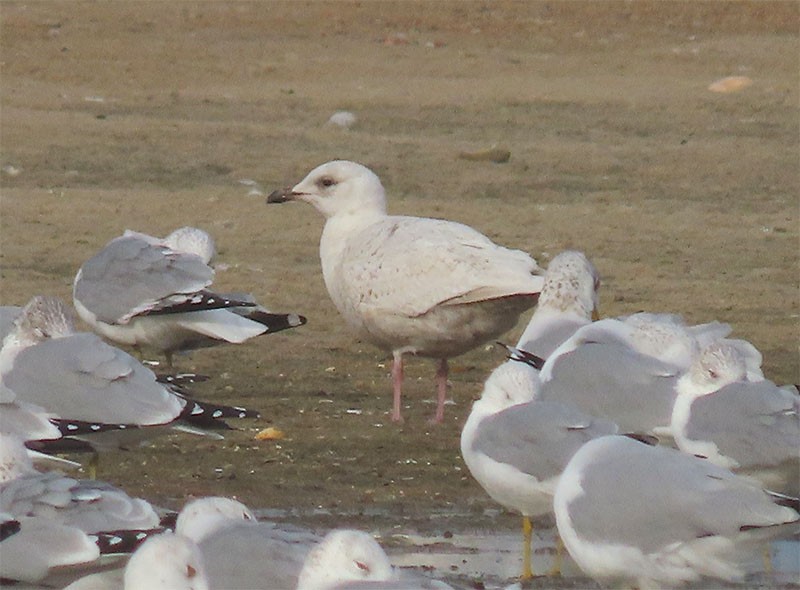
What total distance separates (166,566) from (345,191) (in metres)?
5.16

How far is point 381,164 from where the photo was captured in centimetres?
1492

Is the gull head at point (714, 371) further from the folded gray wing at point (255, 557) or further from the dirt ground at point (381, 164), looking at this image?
the folded gray wing at point (255, 557)

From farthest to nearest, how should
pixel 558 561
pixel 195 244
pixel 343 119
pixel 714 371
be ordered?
pixel 343 119 < pixel 195 244 < pixel 714 371 < pixel 558 561

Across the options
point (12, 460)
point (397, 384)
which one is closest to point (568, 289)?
point (397, 384)

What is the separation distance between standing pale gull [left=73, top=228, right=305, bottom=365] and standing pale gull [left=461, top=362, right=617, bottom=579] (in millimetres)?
2428

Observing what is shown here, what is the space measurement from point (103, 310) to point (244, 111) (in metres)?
8.19

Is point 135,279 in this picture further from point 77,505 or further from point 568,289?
point 77,505

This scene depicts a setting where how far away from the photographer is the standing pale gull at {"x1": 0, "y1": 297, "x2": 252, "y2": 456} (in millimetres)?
6891

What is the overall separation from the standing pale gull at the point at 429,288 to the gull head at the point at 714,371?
1685mm

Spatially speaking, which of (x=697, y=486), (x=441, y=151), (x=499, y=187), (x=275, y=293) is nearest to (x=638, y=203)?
(x=499, y=187)

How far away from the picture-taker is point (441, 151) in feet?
50.8

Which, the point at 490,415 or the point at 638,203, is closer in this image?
the point at 490,415

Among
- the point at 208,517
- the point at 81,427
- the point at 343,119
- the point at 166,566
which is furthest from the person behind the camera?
the point at 343,119

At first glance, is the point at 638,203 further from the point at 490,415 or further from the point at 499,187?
the point at 490,415
